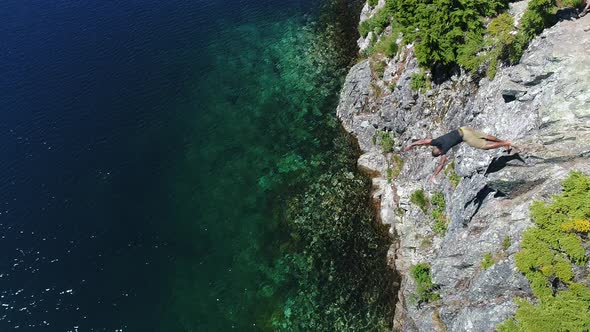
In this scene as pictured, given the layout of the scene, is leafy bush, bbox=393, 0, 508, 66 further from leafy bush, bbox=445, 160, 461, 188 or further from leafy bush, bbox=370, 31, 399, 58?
leafy bush, bbox=445, 160, 461, 188

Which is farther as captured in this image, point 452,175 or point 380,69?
point 380,69

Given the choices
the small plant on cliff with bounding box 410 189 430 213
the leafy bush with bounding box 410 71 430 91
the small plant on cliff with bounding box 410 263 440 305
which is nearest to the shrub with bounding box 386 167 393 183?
the small plant on cliff with bounding box 410 189 430 213

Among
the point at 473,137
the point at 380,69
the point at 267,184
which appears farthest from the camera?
the point at 380,69

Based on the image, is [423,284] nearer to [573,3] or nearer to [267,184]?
[267,184]

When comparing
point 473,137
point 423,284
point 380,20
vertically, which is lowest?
point 423,284

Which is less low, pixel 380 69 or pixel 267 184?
pixel 380 69

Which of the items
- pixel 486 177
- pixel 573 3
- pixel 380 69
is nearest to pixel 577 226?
pixel 486 177
